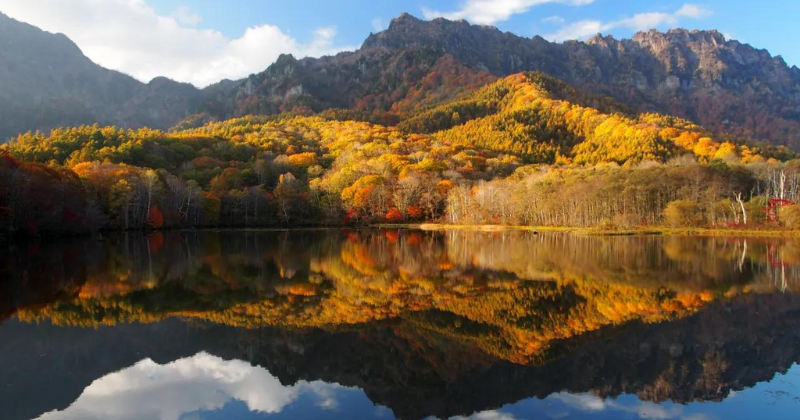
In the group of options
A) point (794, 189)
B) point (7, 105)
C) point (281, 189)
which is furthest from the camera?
point (7, 105)

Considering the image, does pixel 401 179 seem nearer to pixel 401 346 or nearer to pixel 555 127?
pixel 401 346

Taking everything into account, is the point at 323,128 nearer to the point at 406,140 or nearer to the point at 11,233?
the point at 406,140

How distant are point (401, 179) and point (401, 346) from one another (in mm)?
72782

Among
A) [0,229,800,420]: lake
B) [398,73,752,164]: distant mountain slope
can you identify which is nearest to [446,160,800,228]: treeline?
[398,73,752,164]: distant mountain slope

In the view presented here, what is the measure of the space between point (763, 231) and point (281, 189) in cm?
6672

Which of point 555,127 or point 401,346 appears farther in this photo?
point 555,127

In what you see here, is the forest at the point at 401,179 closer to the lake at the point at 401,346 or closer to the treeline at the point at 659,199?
the treeline at the point at 659,199

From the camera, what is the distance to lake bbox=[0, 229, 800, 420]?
8.65 m

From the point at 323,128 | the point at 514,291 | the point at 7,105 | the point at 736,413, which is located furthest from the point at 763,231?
the point at 7,105

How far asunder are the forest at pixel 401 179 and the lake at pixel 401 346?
104 feet

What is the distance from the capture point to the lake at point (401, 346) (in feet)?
28.4

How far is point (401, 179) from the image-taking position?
3297 inches

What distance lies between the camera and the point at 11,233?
4172 centimetres

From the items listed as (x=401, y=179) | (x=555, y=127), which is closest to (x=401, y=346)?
(x=401, y=179)
